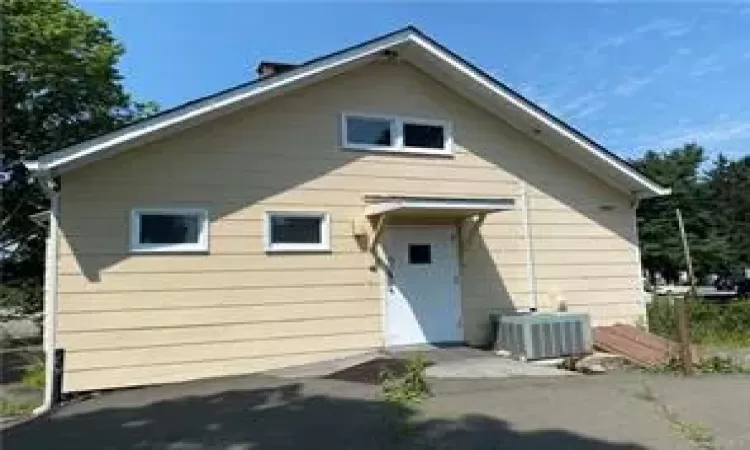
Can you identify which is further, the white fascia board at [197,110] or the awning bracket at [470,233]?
the awning bracket at [470,233]

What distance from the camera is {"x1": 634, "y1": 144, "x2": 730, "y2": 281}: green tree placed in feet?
196

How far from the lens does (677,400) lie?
909 cm

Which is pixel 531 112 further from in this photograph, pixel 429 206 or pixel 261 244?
pixel 261 244

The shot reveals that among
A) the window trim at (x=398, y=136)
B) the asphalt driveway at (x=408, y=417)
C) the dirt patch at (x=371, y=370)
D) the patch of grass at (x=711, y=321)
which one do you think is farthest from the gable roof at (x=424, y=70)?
the dirt patch at (x=371, y=370)

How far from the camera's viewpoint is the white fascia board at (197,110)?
1039cm

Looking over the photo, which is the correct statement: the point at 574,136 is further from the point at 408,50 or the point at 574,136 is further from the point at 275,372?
the point at 275,372

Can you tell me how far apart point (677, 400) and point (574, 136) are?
676cm

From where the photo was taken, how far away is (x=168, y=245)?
1147 cm

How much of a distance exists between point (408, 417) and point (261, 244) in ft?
16.1

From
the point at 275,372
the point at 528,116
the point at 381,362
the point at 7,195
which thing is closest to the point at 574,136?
the point at 528,116

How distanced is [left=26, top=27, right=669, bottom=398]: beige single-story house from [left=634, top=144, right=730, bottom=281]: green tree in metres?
45.4

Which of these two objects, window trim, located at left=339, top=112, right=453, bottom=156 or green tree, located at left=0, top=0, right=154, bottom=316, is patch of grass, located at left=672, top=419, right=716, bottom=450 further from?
green tree, located at left=0, top=0, right=154, bottom=316

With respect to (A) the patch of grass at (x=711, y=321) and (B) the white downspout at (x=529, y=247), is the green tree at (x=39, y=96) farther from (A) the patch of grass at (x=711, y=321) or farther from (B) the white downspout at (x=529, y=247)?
(A) the patch of grass at (x=711, y=321)

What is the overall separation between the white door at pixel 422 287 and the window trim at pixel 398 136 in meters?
1.42
